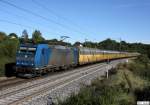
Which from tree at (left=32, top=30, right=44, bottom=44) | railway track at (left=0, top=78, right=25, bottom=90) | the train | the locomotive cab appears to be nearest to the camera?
railway track at (left=0, top=78, right=25, bottom=90)

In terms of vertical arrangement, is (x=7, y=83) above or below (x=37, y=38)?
below

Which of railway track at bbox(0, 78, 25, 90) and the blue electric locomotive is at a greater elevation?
the blue electric locomotive

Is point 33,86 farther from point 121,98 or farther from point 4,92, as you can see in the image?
point 121,98

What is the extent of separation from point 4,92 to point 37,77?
9.54 metres

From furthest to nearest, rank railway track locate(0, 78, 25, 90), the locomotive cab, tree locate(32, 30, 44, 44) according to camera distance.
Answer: tree locate(32, 30, 44, 44), the locomotive cab, railway track locate(0, 78, 25, 90)

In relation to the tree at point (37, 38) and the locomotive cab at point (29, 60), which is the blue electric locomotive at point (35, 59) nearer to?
the locomotive cab at point (29, 60)

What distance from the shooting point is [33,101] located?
16078mm

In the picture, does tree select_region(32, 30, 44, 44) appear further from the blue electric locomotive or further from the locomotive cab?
the locomotive cab

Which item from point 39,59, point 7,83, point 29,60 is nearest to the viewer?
point 7,83

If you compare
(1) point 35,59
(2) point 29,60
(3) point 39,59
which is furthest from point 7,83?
(3) point 39,59

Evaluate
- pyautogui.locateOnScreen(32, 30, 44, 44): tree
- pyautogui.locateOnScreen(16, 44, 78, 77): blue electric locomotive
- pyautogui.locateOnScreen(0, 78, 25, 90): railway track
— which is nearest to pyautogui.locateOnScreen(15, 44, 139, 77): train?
pyautogui.locateOnScreen(16, 44, 78, 77): blue electric locomotive

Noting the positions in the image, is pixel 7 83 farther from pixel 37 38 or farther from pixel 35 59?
pixel 37 38

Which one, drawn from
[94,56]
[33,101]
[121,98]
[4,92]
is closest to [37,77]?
[4,92]

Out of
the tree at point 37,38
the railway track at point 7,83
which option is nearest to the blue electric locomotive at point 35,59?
the tree at point 37,38
